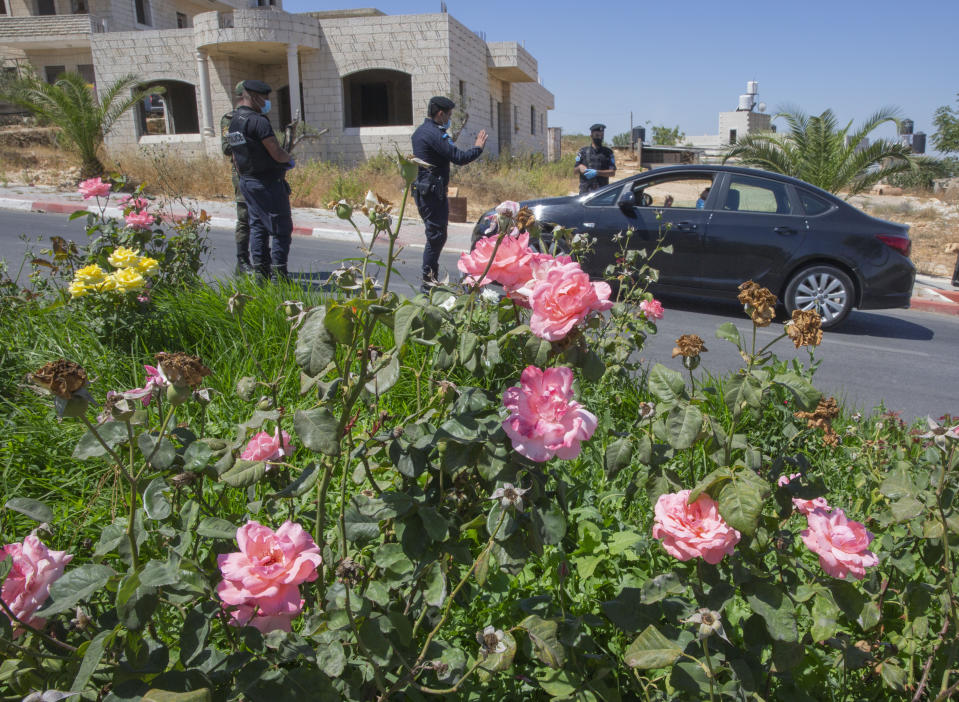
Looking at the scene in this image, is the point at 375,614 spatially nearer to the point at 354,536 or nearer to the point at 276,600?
the point at 354,536

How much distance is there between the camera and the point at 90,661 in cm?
105

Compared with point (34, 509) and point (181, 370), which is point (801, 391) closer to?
point (181, 370)

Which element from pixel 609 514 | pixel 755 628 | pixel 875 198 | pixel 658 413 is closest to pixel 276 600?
pixel 658 413

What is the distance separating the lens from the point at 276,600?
104 cm

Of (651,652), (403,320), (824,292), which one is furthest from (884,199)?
(403,320)

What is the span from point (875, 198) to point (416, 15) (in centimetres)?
1925

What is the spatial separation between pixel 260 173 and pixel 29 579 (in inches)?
224

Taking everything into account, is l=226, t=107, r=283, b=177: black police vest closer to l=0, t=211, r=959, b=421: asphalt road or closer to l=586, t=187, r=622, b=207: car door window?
l=0, t=211, r=959, b=421: asphalt road

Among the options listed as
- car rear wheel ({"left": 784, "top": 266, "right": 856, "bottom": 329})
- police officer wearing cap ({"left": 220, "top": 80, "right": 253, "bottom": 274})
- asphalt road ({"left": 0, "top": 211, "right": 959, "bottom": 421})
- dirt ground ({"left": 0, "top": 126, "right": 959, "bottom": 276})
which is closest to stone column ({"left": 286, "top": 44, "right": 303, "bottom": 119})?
dirt ground ({"left": 0, "top": 126, "right": 959, "bottom": 276})

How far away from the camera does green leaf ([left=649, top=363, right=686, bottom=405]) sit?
1416 mm

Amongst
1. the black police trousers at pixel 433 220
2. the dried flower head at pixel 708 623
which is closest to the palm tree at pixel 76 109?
the black police trousers at pixel 433 220

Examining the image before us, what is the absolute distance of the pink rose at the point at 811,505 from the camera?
4.70ft

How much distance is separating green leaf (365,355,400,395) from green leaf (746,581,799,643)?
823 millimetres

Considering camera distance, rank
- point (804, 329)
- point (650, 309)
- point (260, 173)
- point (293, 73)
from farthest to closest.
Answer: point (293, 73) → point (260, 173) → point (650, 309) → point (804, 329)
